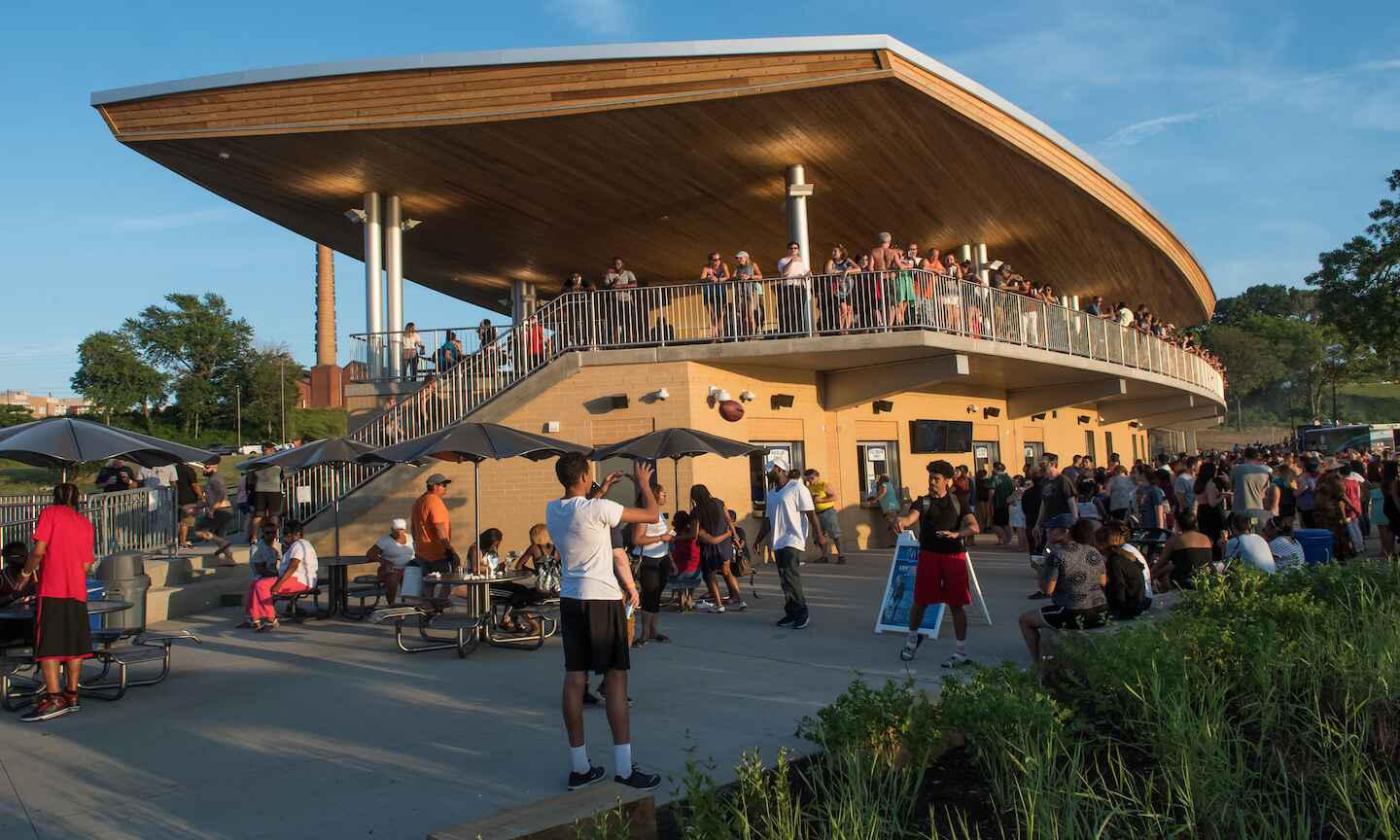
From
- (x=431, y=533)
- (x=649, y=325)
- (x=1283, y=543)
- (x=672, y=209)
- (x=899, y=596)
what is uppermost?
(x=672, y=209)

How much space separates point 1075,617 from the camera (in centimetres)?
754

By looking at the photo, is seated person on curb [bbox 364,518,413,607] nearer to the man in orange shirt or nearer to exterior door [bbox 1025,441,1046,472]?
the man in orange shirt

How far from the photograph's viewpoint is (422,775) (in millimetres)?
5617

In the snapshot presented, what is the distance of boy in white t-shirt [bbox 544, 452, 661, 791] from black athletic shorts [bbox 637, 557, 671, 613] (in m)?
4.12

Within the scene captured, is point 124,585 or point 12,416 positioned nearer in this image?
point 124,585

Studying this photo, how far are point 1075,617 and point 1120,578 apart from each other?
36.7 inches

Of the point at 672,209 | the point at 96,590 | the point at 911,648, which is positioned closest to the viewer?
the point at 911,648

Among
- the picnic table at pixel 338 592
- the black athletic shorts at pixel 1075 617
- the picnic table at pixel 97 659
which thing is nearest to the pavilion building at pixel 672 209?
the picnic table at pixel 338 592

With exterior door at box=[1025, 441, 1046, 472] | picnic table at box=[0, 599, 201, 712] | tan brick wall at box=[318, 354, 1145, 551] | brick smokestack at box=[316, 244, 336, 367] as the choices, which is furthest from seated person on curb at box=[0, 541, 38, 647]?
brick smokestack at box=[316, 244, 336, 367]

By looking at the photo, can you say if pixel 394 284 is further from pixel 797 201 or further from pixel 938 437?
pixel 938 437

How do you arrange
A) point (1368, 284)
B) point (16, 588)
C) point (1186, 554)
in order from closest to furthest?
point (16, 588) < point (1186, 554) < point (1368, 284)

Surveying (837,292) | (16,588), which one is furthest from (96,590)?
(837,292)

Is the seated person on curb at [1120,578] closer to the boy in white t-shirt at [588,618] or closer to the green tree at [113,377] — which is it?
the boy in white t-shirt at [588,618]

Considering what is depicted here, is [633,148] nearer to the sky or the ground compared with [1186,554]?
nearer to the sky
